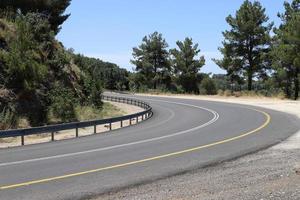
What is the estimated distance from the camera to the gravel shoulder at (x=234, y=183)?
912cm

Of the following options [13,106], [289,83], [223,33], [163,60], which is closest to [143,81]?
[163,60]

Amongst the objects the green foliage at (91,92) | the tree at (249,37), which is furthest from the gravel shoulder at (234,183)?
the tree at (249,37)

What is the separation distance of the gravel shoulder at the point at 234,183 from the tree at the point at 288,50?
41553 mm

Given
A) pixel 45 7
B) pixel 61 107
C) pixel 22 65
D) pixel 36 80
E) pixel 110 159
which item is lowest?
pixel 61 107

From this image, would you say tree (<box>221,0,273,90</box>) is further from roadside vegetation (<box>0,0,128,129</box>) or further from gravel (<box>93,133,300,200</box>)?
gravel (<box>93,133,300,200</box>)

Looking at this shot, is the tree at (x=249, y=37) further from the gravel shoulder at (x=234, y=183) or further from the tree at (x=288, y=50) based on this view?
the gravel shoulder at (x=234, y=183)

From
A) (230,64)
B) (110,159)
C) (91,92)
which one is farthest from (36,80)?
(230,64)

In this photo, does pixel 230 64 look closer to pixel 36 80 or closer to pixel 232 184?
pixel 36 80

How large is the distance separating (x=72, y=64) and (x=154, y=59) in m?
64.4

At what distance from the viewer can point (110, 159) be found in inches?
542

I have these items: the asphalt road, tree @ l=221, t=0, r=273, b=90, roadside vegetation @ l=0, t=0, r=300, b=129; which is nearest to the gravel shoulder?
the asphalt road

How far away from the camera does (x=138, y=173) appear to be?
1162cm

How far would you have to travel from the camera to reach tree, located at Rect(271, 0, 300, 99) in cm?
5291

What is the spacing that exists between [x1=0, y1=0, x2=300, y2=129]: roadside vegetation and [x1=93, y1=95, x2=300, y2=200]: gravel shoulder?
16581 millimetres
